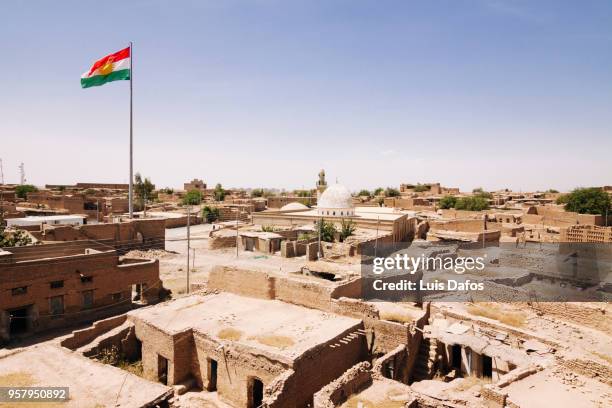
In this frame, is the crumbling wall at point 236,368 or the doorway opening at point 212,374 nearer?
the crumbling wall at point 236,368

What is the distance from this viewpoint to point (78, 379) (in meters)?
11.3

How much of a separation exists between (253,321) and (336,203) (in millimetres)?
33496

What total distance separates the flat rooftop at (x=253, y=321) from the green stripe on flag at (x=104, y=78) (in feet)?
60.6

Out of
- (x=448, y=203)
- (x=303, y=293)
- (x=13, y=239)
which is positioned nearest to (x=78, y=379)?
(x=303, y=293)

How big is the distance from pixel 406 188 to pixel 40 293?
302ft

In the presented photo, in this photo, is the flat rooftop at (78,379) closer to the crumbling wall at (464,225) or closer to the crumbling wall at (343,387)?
the crumbling wall at (343,387)

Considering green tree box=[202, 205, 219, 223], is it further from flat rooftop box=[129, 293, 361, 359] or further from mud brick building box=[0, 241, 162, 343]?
flat rooftop box=[129, 293, 361, 359]

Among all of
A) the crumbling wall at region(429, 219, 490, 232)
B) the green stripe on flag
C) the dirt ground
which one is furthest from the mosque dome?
the green stripe on flag

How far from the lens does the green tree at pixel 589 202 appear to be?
4844 cm

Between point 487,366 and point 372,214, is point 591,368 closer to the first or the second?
point 487,366

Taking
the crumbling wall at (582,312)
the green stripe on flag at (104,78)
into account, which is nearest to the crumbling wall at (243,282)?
the crumbling wall at (582,312)

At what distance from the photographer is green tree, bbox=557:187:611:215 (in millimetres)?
48438

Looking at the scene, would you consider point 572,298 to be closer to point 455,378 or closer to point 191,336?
point 455,378

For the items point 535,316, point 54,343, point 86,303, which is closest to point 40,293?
point 86,303
